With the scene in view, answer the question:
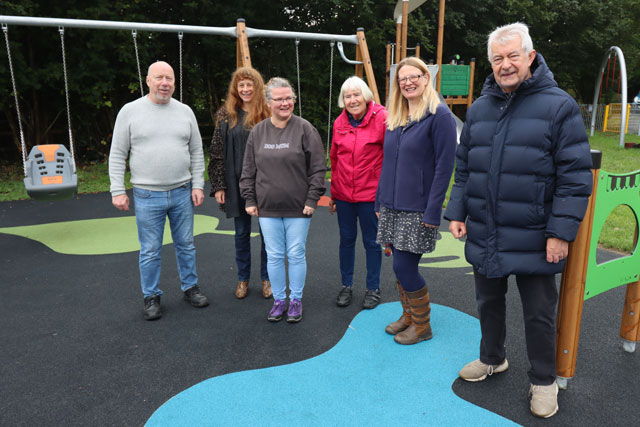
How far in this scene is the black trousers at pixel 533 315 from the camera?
216 centimetres

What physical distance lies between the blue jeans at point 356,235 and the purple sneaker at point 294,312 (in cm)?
48

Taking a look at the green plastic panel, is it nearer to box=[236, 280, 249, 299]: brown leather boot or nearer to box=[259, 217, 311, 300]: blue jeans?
box=[259, 217, 311, 300]: blue jeans

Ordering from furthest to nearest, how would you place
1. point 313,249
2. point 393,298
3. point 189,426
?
Answer: point 313,249
point 393,298
point 189,426

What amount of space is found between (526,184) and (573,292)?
721 millimetres

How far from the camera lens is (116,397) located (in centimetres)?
244

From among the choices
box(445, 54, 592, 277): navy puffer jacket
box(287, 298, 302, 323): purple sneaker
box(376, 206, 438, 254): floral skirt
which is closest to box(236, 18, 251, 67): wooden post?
Answer: box(287, 298, 302, 323): purple sneaker

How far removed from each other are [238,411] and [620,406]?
1.91 m

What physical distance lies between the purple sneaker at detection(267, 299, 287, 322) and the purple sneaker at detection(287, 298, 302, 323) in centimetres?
6

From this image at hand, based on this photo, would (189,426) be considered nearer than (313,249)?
Yes

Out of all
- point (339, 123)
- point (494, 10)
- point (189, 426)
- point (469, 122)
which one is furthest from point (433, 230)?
point (494, 10)

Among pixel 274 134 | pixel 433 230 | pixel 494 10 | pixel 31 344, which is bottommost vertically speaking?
pixel 31 344

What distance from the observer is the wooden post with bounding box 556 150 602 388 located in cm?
227

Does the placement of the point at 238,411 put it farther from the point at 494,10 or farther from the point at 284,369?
the point at 494,10

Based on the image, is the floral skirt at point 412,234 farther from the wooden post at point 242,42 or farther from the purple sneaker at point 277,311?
the wooden post at point 242,42
